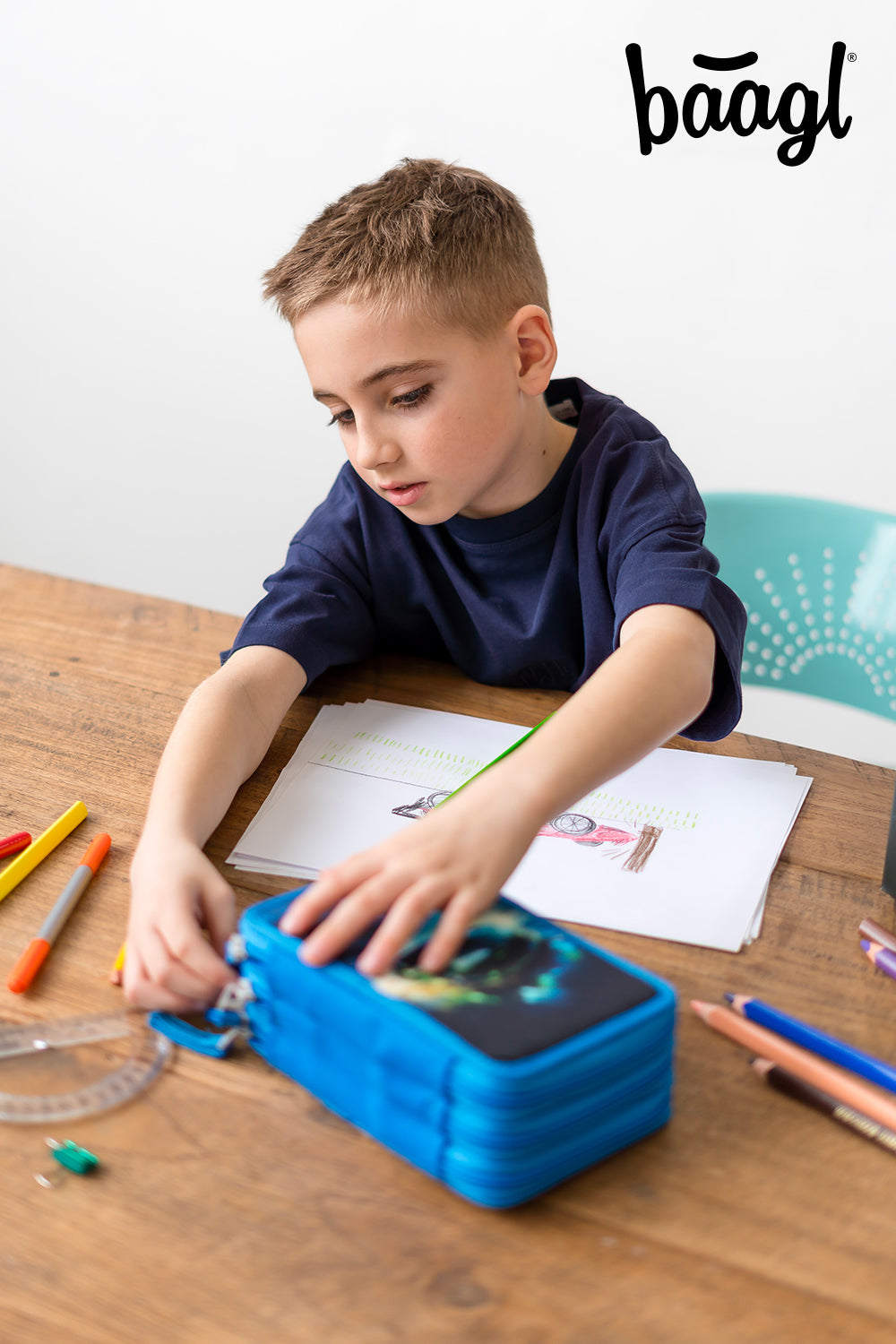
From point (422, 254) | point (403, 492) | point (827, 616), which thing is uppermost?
point (422, 254)

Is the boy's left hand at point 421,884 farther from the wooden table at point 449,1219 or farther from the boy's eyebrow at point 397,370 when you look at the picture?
the boy's eyebrow at point 397,370

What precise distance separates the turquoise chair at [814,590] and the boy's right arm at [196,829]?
469mm

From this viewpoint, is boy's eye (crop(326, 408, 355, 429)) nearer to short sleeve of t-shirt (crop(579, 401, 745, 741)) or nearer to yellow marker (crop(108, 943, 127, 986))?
short sleeve of t-shirt (crop(579, 401, 745, 741))

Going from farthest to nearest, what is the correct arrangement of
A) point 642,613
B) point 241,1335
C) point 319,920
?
point 642,613, point 319,920, point 241,1335

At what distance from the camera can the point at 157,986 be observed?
1.78ft

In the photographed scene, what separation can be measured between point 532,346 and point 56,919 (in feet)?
1.82

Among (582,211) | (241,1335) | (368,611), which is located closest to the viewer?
(241,1335)

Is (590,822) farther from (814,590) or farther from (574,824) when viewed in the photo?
(814,590)

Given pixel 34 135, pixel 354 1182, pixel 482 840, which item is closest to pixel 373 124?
pixel 34 135

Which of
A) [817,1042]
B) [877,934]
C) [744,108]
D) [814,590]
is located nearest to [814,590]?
[814,590]

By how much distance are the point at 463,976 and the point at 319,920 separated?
0.25 ft

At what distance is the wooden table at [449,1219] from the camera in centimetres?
40

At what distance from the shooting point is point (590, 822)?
0.71 m

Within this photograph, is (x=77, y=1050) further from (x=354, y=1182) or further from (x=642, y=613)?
(x=642, y=613)
